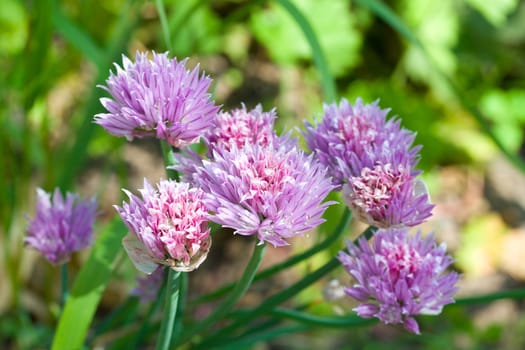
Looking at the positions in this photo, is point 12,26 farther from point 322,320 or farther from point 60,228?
point 322,320

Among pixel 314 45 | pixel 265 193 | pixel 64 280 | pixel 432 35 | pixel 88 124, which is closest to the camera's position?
pixel 265 193

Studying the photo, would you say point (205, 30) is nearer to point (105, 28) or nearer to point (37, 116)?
point (105, 28)

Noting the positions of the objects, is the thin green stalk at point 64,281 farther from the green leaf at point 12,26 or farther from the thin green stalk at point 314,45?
the green leaf at point 12,26

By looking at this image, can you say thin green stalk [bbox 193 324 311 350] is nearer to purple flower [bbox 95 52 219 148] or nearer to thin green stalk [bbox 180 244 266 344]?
thin green stalk [bbox 180 244 266 344]

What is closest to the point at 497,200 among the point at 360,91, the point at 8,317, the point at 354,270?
the point at 360,91

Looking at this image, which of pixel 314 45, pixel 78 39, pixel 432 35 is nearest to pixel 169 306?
pixel 314 45

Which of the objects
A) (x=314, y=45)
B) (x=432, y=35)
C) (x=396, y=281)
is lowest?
(x=396, y=281)
